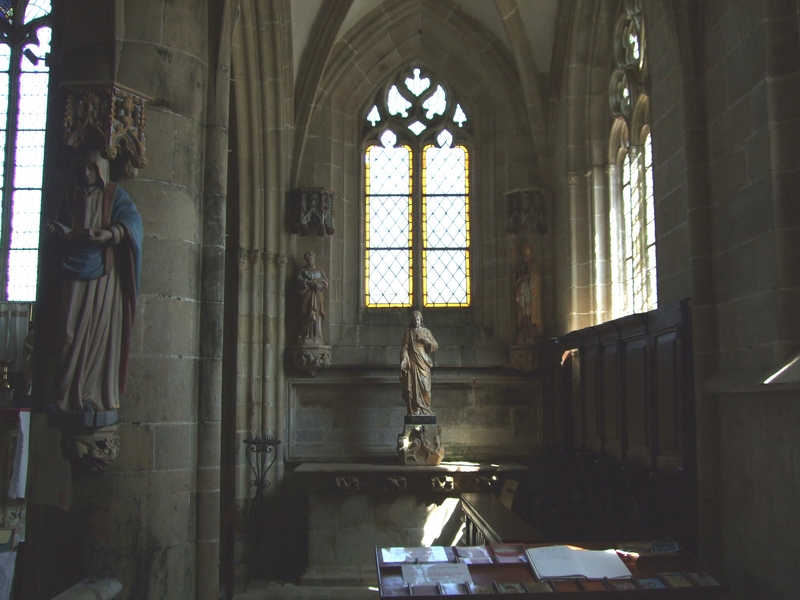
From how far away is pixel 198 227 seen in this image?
626 cm

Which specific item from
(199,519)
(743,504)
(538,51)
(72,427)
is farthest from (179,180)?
(538,51)

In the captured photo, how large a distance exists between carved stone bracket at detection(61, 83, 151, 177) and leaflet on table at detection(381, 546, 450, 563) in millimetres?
3115

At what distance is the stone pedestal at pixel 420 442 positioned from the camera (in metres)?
10.2

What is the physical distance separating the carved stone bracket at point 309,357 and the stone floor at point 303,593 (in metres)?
2.65

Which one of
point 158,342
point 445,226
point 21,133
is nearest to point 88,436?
point 158,342

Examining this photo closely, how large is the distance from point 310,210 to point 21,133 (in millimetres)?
4375

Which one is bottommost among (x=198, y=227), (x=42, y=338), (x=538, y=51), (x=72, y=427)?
(x=72, y=427)

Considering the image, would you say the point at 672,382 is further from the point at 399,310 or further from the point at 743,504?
the point at 399,310

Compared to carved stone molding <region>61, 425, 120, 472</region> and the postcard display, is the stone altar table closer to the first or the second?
carved stone molding <region>61, 425, 120, 472</region>

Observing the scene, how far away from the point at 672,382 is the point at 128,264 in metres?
4.32

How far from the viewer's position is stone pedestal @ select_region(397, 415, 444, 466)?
10.2m

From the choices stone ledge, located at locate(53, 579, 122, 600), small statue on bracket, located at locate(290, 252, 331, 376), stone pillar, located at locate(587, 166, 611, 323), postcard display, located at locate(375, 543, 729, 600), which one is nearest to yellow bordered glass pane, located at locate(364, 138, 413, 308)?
small statue on bracket, located at locate(290, 252, 331, 376)

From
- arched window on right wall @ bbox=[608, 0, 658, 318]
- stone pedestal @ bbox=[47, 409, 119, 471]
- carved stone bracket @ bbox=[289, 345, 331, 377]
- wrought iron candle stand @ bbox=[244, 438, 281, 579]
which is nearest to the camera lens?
stone pedestal @ bbox=[47, 409, 119, 471]

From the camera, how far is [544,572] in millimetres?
4820
